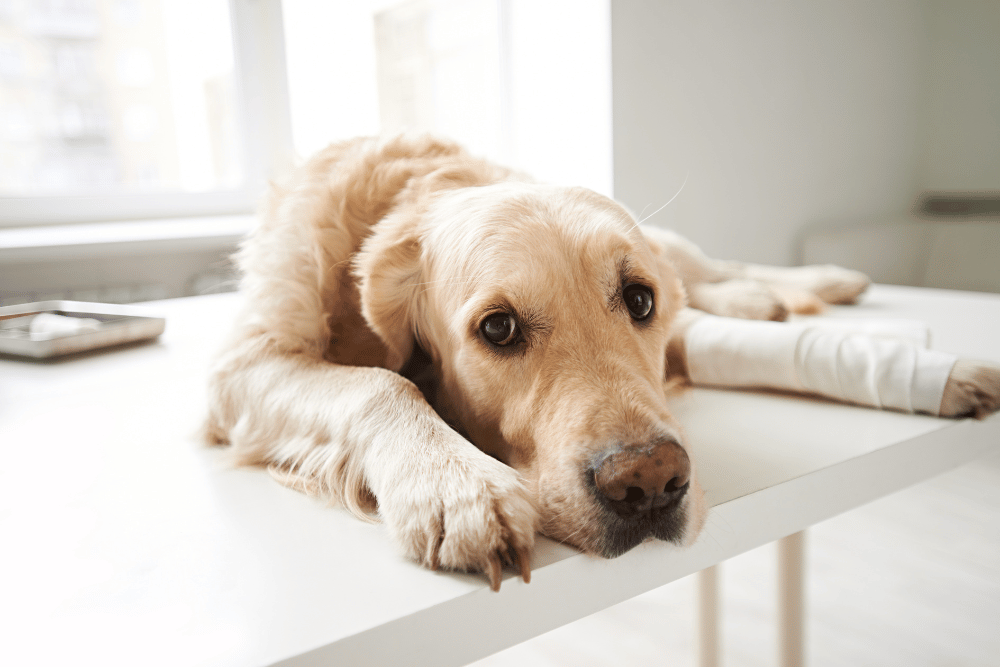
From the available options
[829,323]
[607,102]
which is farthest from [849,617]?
[607,102]

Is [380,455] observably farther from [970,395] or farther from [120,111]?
[120,111]

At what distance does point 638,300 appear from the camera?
83 cm

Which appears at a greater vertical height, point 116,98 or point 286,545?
point 116,98

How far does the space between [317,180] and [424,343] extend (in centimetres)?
38

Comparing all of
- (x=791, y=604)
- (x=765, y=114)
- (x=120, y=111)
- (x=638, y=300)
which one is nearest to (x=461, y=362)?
(x=638, y=300)

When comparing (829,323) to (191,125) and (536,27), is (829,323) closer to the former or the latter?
(536,27)

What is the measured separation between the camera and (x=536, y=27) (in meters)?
3.78

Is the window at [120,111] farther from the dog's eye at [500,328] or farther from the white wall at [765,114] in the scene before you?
the dog's eye at [500,328]

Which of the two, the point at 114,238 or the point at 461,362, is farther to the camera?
the point at 114,238

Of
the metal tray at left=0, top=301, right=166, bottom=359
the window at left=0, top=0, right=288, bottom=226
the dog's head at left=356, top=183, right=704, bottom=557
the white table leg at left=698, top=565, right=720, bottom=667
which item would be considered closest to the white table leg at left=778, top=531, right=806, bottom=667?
the white table leg at left=698, top=565, right=720, bottom=667

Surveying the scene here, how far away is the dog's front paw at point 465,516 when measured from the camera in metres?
0.55

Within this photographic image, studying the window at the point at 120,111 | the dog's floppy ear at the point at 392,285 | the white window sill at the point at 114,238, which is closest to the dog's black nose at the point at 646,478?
the dog's floppy ear at the point at 392,285

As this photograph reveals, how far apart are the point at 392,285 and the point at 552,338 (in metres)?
0.26

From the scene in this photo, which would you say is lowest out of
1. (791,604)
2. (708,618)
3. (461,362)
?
(708,618)
